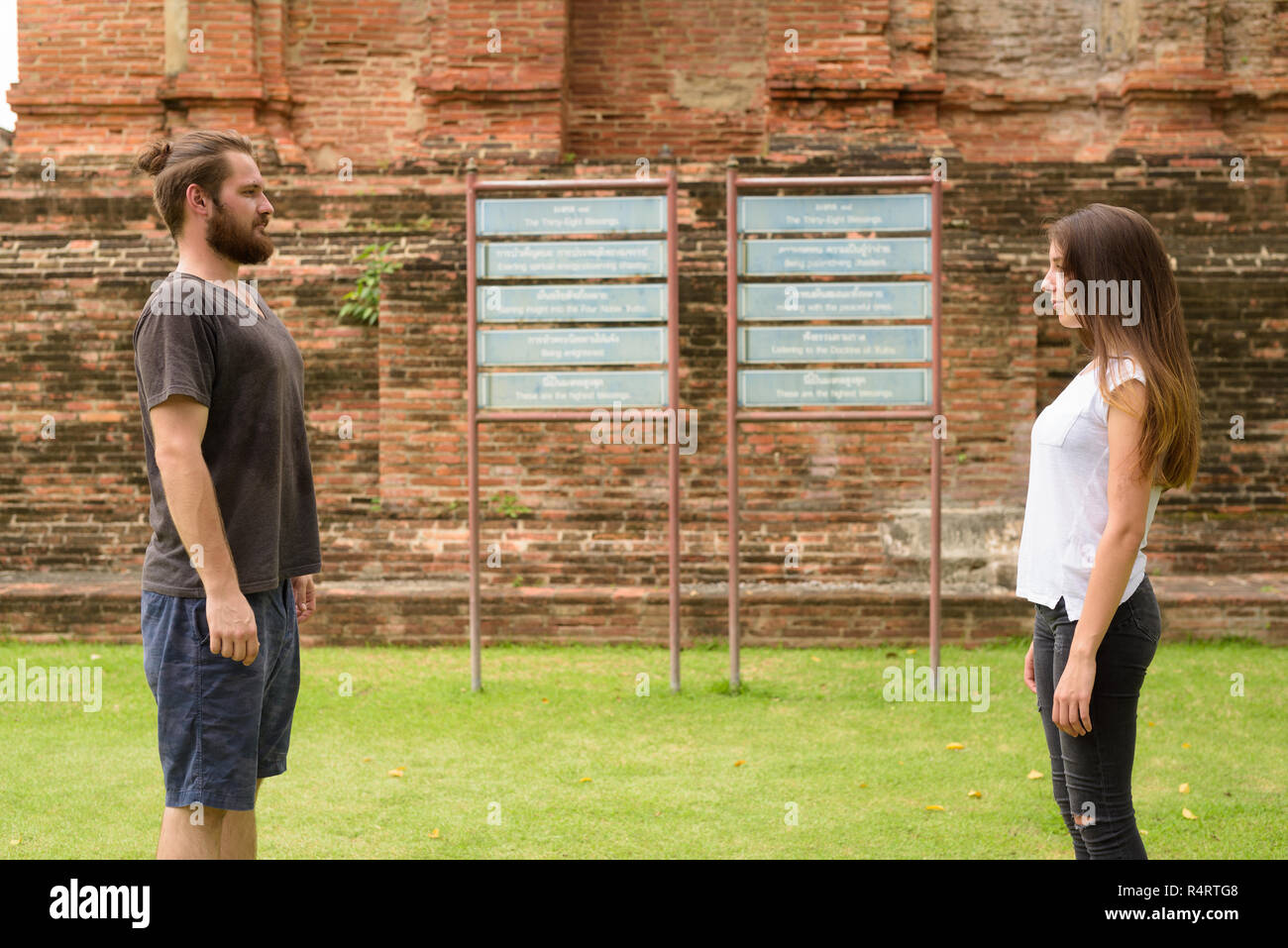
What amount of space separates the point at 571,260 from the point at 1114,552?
465cm

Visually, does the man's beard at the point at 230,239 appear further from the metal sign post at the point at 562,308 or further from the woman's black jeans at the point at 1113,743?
the metal sign post at the point at 562,308

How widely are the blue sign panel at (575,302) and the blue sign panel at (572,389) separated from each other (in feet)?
1.08

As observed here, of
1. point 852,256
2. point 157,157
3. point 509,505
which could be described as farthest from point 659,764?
point 509,505

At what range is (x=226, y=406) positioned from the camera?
2.69 meters

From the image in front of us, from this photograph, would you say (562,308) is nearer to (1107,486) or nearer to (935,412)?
(935,412)

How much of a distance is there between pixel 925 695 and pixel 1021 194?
4552 mm

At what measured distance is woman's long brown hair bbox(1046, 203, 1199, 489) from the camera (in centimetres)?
246

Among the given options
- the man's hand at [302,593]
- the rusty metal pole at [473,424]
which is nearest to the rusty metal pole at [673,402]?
the rusty metal pole at [473,424]

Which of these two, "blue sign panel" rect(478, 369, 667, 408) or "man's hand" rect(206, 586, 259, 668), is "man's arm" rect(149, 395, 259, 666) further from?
"blue sign panel" rect(478, 369, 667, 408)

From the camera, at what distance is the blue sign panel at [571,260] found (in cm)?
657

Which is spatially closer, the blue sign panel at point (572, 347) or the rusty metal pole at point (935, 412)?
the rusty metal pole at point (935, 412)

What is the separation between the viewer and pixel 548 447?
8219 millimetres

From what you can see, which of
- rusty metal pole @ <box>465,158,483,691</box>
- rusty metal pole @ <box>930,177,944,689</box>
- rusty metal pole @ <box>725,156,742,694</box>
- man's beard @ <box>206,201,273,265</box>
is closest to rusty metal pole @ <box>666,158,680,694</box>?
rusty metal pole @ <box>725,156,742,694</box>

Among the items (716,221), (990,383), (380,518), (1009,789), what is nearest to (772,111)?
(716,221)
